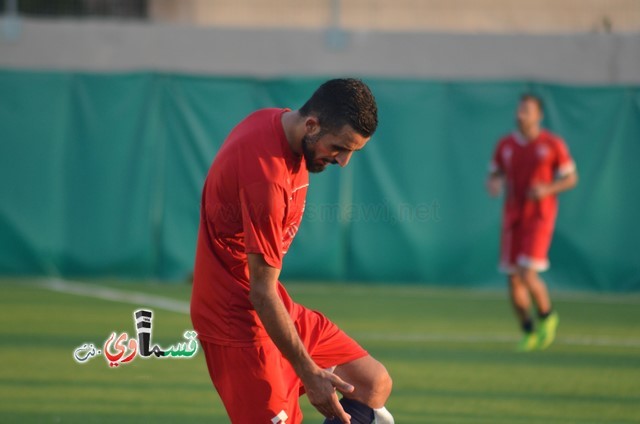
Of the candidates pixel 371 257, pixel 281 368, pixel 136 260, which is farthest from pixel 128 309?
pixel 281 368

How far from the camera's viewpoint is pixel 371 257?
16406mm

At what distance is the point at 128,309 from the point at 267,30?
5.89 m

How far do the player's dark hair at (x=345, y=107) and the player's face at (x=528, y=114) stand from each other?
6.91 meters

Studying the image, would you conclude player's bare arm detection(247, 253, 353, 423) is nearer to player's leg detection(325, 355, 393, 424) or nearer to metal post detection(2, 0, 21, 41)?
player's leg detection(325, 355, 393, 424)

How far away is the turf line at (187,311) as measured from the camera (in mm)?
11477

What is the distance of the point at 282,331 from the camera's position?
483cm

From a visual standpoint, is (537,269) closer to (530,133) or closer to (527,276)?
(527,276)

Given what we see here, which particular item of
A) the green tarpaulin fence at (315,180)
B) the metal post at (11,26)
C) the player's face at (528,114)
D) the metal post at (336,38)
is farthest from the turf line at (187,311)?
the metal post at (336,38)

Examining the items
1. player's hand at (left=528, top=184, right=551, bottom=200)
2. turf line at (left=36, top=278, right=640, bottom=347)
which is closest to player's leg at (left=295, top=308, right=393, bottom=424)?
turf line at (left=36, top=278, right=640, bottom=347)

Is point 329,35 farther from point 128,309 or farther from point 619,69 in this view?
point 128,309

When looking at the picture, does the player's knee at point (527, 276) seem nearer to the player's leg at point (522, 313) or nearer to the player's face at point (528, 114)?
the player's leg at point (522, 313)

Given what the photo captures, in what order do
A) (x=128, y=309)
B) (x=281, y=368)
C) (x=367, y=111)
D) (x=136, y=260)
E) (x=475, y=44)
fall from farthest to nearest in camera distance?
1. (x=475, y=44)
2. (x=136, y=260)
3. (x=128, y=309)
4. (x=281, y=368)
5. (x=367, y=111)

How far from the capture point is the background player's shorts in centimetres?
1155

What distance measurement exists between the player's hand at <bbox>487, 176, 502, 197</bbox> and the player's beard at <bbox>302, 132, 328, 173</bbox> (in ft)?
21.6
